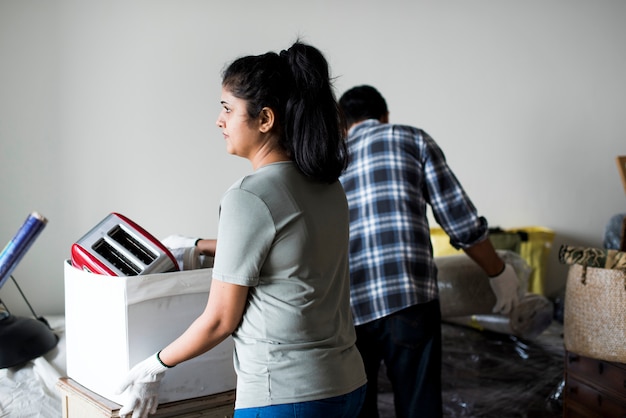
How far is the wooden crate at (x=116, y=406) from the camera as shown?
133 cm

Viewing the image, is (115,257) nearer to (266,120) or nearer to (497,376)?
(266,120)

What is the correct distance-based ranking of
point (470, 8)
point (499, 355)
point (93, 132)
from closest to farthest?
point (93, 132) → point (499, 355) → point (470, 8)

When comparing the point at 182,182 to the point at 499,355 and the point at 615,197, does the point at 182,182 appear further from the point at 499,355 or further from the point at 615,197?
the point at 615,197

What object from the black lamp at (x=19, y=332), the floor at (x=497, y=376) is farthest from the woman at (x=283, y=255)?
the floor at (x=497, y=376)

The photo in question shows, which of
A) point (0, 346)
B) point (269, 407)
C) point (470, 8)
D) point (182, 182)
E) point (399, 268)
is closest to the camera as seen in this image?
point (269, 407)

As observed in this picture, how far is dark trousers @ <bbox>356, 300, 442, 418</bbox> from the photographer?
1813 millimetres

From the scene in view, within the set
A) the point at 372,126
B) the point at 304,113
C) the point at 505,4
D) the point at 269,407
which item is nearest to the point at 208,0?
the point at 372,126

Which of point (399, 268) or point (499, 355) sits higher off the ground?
point (399, 268)

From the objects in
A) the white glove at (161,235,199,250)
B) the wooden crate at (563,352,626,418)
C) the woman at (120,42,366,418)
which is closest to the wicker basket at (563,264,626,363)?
the wooden crate at (563,352,626,418)

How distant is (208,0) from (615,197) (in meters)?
2.65

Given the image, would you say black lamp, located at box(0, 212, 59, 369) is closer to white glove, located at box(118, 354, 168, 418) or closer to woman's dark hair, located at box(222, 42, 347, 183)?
white glove, located at box(118, 354, 168, 418)

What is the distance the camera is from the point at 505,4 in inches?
149

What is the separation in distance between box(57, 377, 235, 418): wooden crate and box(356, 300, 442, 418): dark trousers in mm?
548

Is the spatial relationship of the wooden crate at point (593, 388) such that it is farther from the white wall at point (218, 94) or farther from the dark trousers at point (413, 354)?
the white wall at point (218, 94)
